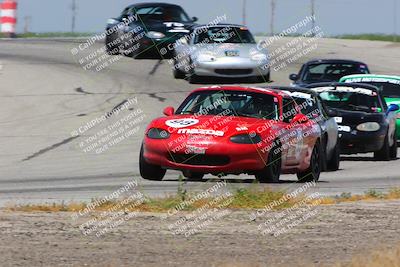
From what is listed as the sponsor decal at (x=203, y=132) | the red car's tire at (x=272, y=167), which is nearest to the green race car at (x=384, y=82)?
the red car's tire at (x=272, y=167)

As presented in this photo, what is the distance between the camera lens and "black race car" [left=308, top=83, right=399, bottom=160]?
20359mm

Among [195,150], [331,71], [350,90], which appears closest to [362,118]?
[350,90]

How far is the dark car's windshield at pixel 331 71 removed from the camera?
88.0 feet

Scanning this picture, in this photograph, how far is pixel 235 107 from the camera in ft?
53.4

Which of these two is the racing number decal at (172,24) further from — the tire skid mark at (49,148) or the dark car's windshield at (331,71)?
the tire skid mark at (49,148)

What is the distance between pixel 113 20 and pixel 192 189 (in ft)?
65.5

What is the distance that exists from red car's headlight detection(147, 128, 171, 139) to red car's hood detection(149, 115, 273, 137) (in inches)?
1.8

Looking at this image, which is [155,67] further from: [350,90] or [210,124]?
[210,124]

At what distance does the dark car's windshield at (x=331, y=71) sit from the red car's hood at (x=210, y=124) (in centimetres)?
1102

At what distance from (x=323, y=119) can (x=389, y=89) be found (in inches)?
268

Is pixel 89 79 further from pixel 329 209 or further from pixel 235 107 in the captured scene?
pixel 329 209

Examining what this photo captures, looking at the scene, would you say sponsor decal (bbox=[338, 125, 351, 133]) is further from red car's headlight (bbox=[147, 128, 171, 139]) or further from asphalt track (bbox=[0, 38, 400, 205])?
red car's headlight (bbox=[147, 128, 171, 139])

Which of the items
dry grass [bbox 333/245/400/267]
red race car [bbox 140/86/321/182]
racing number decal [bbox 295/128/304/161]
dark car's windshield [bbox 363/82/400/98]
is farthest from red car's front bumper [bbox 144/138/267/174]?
dark car's windshield [bbox 363/82/400/98]

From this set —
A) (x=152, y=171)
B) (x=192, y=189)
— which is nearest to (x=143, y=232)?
(x=192, y=189)
